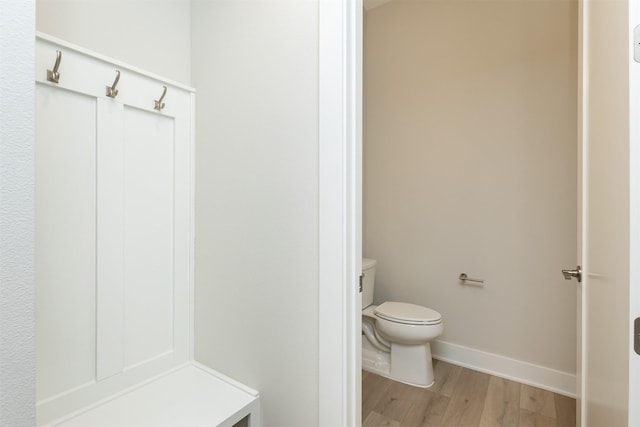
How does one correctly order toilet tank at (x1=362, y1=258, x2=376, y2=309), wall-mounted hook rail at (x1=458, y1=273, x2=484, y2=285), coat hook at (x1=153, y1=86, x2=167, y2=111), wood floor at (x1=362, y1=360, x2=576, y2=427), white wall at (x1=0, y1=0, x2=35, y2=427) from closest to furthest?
1. white wall at (x1=0, y1=0, x2=35, y2=427)
2. coat hook at (x1=153, y1=86, x2=167, y2=111)
3. wood floor at (x1=362, y1=360, x2=576, y2=427)
4. wall-mounted hook rail at (x1=458, y1=273, x2=484, y2=285)
5. toilet tank at (x1=362, y1=258, x2=376, y2=309)

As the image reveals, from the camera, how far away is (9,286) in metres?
0.63

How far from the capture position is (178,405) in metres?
1.22

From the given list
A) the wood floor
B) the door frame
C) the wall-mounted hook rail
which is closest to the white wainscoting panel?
the door frame

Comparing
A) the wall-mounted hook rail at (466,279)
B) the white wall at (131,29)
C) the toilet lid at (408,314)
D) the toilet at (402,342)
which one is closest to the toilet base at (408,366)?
the toilet at (402,342)

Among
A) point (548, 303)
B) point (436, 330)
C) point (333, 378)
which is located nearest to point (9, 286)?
point (333, 378)

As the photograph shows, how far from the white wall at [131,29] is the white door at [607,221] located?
5.07 ft

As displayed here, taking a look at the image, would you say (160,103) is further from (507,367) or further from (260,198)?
(507,367)

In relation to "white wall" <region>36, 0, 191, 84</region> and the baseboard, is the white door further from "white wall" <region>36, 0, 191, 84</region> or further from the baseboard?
"white wall" <region>36, 0, 191, 84</region>

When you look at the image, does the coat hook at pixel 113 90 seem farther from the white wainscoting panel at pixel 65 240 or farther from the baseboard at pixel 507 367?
the baseboard at pixel 507 367

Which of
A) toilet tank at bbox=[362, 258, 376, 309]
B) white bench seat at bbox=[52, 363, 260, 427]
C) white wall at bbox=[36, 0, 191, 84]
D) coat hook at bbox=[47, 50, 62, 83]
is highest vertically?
white wall at bbox=[36, 0, 191, 84]

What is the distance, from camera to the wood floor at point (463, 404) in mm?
1666

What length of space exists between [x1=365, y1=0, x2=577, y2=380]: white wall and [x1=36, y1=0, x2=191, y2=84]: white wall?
154 centimetres

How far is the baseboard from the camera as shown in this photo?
190 centimetres

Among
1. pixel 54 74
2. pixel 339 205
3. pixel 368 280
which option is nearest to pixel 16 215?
pixel 54 74
